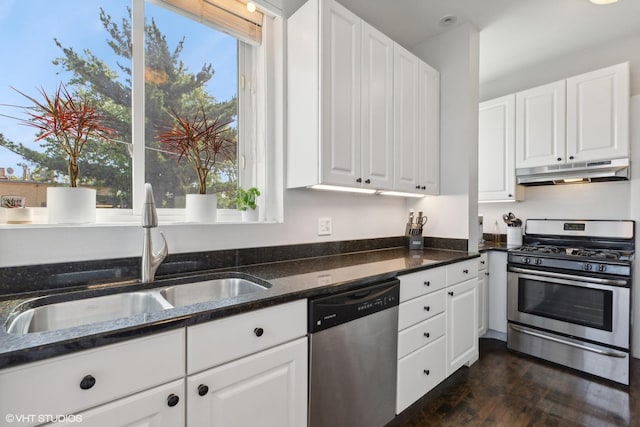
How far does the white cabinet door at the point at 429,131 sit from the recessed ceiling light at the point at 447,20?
1.18ft

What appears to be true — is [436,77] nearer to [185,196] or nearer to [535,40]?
[535,40]

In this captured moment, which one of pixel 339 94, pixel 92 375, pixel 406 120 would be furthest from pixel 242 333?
pixel 406 120

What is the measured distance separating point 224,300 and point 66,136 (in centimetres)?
98

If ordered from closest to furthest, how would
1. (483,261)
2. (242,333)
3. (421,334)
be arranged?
(242,333), (421,334), (483,261)

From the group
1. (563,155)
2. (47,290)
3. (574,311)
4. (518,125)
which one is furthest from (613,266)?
(47,290)

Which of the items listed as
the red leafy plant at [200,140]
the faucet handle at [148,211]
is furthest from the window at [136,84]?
the faucet handle at [148,211]

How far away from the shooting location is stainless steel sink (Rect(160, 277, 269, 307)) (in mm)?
1311

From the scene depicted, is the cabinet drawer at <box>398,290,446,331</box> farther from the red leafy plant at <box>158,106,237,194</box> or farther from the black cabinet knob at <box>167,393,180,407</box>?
the red leafy plant at <box>158,106,237,194</box>

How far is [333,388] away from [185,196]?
122 centimetres

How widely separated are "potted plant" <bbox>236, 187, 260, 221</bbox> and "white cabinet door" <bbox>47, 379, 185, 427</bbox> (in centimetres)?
101

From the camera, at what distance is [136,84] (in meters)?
1.47

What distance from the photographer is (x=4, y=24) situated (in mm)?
1204

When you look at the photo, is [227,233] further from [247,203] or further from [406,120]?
[406,120]

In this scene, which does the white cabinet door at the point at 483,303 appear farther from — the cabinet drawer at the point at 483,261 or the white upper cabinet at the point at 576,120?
the white upper cabinet at the point at 576,120
